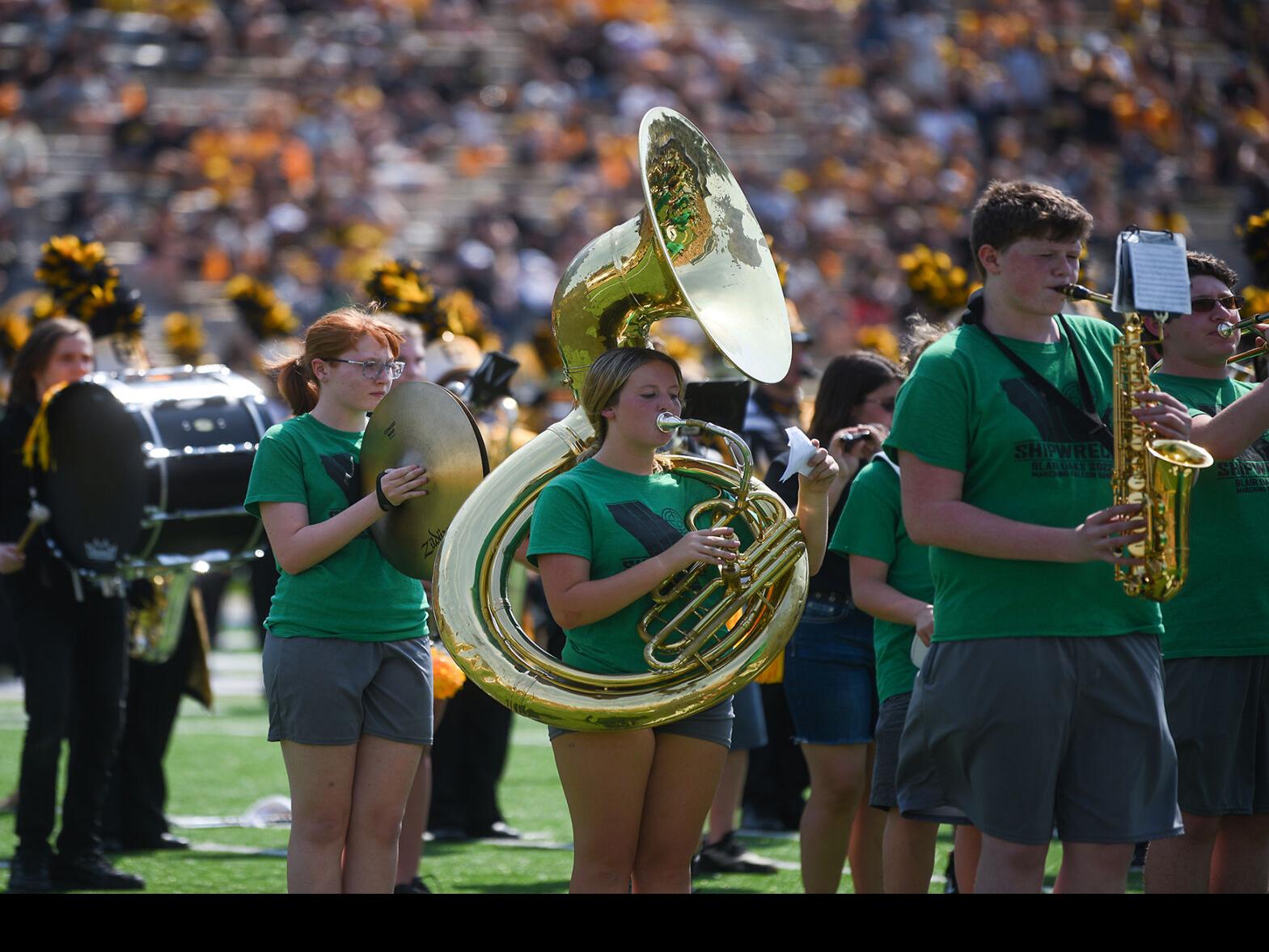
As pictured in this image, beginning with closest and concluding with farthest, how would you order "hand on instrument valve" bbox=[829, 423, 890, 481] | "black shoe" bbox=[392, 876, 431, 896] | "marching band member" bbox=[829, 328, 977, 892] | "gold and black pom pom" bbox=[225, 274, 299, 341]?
"marching band member" bbox=[829, 328, 977, 892], "hand on instrument valve" bbox=[829, 423, 890, 481], "black shoe" bbox=[392, 876, 431, 896], "gold and black pom pom" bbox=[225, 274, 299, 341]

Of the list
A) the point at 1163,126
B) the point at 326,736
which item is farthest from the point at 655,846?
the point at 1163,126

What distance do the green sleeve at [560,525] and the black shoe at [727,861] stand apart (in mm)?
2847

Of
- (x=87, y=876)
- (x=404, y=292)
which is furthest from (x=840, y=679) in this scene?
(x=404, y=292)

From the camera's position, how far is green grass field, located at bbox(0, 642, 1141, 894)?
6613 mm

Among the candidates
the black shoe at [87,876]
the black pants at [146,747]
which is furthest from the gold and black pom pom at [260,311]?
the black shoe at [87,876]

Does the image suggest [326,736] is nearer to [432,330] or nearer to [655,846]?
[655,846]

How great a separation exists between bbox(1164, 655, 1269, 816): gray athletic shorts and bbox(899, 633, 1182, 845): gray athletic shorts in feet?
2.42

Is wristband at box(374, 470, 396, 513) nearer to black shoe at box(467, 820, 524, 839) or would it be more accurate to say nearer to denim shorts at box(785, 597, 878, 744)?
denim shorts at box(785, 597, 878, 744)

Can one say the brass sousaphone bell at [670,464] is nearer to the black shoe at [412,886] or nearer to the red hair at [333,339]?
the red hair at [333,339]

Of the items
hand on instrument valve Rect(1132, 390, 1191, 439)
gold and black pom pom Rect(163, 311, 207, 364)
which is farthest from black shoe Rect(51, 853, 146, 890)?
gold and black pom pom Rect(163, 311, 207, 364)

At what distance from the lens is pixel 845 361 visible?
5.62m

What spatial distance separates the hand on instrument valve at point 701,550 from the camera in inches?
163

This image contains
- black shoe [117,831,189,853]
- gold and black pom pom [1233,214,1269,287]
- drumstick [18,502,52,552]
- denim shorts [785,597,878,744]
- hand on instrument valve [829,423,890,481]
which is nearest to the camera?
hand on instrument valve [829,423,890,481]
